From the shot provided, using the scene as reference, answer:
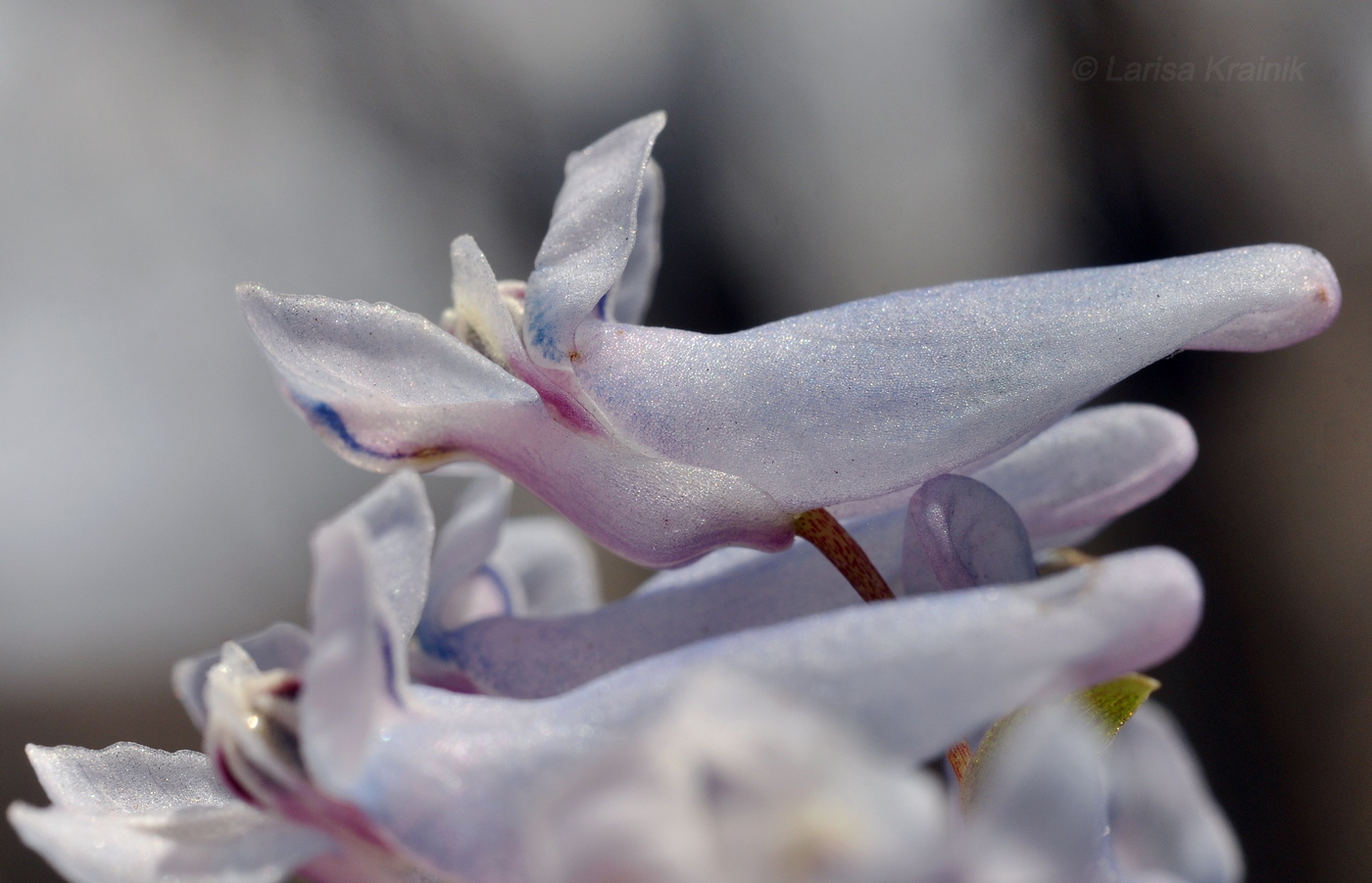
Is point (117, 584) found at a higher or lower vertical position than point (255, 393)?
lower

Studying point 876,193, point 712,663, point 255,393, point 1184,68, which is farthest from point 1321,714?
point 255,393

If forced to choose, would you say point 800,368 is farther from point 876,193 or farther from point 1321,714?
point 876,193

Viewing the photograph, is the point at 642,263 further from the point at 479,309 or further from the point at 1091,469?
the point at 1091,469

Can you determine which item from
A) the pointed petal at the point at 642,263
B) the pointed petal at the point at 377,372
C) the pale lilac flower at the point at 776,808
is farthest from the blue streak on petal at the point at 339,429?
the pale lilac flower at the point at 776,808

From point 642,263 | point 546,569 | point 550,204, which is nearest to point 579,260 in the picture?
point 642,263

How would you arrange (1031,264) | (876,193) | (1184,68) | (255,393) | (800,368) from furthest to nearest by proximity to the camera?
1. (255,393)
2. (1031,264)
3. (876,193)
4. (1184,68)
5. (800,368)

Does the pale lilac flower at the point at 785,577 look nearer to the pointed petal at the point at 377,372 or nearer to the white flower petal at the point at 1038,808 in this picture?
the pointed petal at the point at 377,372

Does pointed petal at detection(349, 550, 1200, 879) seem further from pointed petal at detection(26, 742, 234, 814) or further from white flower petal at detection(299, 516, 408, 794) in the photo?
pointed petal at detection(26, 742, 234, 814)

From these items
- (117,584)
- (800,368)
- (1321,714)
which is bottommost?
(1321,714)
